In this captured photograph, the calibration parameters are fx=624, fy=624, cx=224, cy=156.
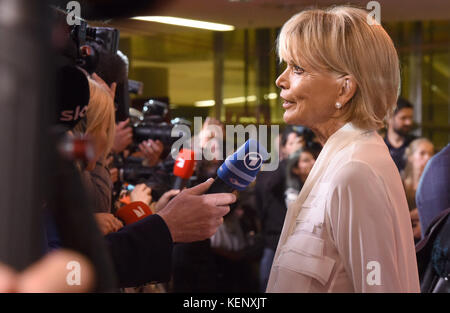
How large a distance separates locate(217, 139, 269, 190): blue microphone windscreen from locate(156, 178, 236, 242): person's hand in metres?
0.03

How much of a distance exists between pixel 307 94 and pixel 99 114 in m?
0.58

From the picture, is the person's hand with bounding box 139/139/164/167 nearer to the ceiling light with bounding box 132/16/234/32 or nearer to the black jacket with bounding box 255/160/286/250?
the ceiling light with bounding box 132/16/234/32

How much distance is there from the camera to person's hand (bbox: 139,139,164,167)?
2.76 metres

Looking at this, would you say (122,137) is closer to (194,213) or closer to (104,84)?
(104,84)

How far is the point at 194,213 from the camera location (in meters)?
1.14

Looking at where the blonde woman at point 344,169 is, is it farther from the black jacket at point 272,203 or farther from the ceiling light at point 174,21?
the black jacket at point 272,203

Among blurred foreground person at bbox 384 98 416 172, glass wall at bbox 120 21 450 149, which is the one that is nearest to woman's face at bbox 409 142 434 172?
blurred foreground person at bbox 384 98 416 172

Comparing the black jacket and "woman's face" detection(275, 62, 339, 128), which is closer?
"woman's face" detection(275, 62, 339, 128)

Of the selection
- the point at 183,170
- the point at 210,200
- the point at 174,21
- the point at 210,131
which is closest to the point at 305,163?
the point at 174,21

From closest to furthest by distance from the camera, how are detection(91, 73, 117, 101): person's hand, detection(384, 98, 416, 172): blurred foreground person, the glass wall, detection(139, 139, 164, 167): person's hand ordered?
detection(91, 73, 117, 101): person's hand, detection(139, 139, 164, 167): person's hand, detection(384, 98, 416, 172): blurred foreground person, the glass wall

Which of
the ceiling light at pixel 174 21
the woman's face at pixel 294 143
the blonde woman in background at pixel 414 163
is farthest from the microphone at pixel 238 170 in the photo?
the woman's face at pixel 294 143

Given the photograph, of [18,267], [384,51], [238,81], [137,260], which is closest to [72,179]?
[18,267]

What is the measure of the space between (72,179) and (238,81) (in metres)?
7.02

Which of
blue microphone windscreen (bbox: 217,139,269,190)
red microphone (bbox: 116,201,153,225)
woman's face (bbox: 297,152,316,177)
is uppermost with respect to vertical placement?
blue microphone windscreen (bbox: 217,139,269,190)
